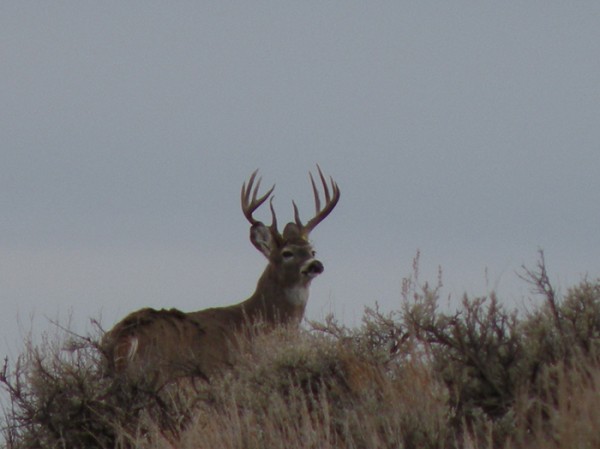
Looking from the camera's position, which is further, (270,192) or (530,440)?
(270,192)

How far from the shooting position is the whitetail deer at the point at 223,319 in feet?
37.0

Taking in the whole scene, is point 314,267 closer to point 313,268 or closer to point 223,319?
point 313,268

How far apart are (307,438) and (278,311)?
681 cm

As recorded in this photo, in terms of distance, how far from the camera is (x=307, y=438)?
24.0 feet

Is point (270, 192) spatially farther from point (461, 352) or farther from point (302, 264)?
point (461, 352)

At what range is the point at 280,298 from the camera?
15.1 metres

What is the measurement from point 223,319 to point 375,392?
18.6 feet

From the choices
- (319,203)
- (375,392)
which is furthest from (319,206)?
(375,392)

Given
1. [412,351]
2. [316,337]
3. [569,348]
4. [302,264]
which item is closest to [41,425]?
[316,337]

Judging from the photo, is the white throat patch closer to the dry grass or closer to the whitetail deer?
the whitetail deer

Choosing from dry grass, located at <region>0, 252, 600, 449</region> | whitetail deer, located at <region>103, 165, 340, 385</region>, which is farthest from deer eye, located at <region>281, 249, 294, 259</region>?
dry grass, located at <region>0, 252, 600, 449</region>

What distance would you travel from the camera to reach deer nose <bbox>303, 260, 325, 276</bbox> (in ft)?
48.6

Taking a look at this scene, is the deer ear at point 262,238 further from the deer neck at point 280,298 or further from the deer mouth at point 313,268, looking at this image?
the deer mouth at point 313,268

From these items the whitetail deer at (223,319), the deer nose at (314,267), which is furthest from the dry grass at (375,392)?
the deer nose at (314,267)
